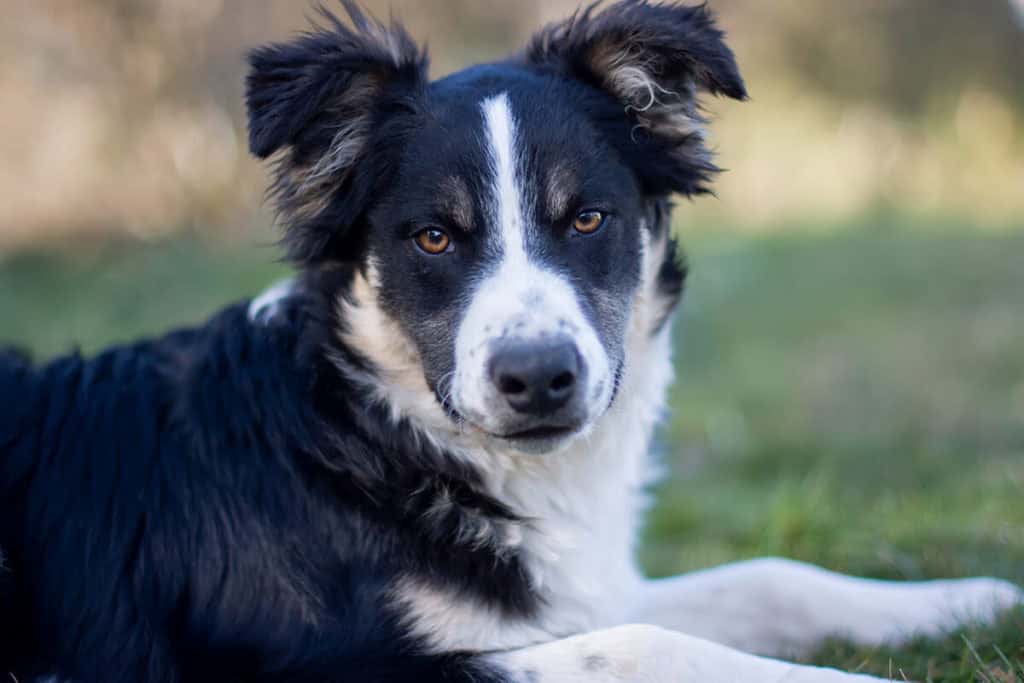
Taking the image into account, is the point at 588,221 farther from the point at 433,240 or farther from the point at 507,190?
the point at 433,240

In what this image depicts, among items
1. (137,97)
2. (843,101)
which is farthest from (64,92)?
(843,101)

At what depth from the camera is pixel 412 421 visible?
3.47 metres

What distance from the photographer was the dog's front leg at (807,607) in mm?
3715

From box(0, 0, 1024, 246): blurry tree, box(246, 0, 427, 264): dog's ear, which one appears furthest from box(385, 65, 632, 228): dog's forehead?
box(0, 0, 1024, 246): blurry tree

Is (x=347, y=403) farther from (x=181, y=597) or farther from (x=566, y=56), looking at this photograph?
(x=566, y=56)

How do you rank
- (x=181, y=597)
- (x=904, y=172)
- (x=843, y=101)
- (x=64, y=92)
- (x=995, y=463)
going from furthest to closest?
(x=843, y=101) → (x=904, y=172) → (x=64, y=92) → (x=995, y=463) → (x=181, y=597)

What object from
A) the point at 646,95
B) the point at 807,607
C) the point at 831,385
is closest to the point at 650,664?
the point at 807,607

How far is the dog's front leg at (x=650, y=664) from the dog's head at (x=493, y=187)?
0.60 m

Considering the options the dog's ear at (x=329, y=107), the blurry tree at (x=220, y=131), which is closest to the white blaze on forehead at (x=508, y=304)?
the dog's ear at (x=329, y=107)

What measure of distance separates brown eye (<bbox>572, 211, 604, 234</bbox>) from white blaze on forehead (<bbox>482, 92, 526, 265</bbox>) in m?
0.20

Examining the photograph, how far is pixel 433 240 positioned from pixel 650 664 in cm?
142

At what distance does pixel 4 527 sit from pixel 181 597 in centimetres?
60

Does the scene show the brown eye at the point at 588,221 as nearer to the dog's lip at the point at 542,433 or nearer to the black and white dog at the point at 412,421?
the black and white dog at the point at 412,421

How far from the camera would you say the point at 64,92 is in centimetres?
1195
